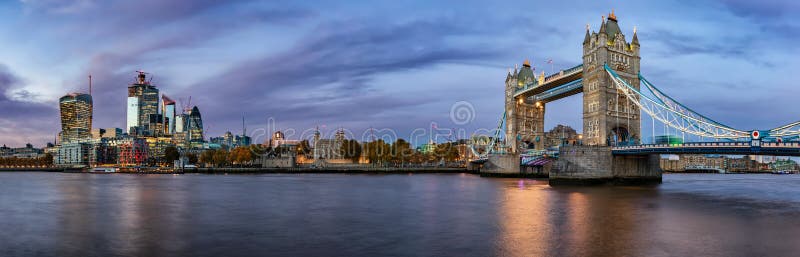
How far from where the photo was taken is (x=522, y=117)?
7625 centimetres

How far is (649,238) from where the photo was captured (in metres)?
17.6

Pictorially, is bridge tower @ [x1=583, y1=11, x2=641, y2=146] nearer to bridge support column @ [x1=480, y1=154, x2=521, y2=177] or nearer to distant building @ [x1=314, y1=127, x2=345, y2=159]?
bridge support column @ [x1=480, y1=154, x2=521, y2=177]

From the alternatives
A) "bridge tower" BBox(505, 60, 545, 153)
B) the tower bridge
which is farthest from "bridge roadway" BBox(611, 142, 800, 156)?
"bridge tower" BBox(505, 60, 545, 153)

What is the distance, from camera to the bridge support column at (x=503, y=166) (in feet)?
236

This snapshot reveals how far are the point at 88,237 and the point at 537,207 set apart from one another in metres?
20.4

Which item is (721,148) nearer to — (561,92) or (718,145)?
(718,145)

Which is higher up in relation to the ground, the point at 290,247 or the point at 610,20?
the point at 610,20

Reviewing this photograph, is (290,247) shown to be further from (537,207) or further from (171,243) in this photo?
(537,207)

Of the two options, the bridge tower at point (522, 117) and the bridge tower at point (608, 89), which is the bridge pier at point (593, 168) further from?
the bridge tower at point (522, 117)

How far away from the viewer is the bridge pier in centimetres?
4600

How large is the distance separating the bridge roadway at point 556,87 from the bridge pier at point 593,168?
44.3 feet

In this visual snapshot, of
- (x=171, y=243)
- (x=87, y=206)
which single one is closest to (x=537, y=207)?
(x=171, y=243)

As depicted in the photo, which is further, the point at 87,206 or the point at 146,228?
the point at 87,206

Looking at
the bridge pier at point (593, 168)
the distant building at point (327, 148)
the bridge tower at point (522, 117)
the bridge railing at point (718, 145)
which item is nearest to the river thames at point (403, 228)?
the bridge railing at point (718, 145)
